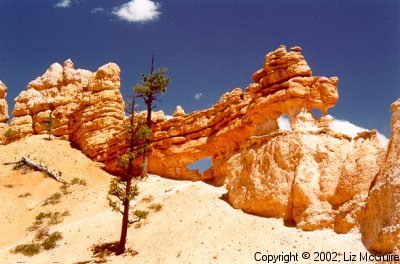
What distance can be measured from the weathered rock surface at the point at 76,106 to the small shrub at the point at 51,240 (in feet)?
64.4

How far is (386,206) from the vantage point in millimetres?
13914

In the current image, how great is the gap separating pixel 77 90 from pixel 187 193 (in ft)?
106

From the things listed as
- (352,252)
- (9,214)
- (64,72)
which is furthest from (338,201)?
(64,72)

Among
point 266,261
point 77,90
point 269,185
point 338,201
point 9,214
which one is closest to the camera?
point 266,261

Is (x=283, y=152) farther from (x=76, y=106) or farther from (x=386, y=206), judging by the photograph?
(x=76, y=106)

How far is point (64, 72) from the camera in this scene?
56.2 m

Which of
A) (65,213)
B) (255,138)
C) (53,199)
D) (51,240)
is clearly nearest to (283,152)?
(255,138)

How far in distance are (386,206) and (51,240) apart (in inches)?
748

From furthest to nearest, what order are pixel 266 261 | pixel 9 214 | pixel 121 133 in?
1. pixel 121 133
2. pixel 9 214
3. pixel 266 261

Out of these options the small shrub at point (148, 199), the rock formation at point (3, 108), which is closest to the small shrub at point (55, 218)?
the small shrub at point (148, 199)

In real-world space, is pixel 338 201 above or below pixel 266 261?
above

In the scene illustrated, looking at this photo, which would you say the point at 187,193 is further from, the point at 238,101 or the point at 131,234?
the point at 238,101

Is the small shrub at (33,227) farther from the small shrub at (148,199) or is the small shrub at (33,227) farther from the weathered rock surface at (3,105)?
the weathered rock surface at (3,105)

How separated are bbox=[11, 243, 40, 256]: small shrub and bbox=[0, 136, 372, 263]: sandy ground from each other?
0.37 meters
